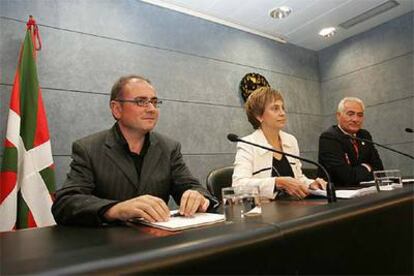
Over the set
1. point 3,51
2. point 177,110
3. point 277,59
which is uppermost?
point 277,59

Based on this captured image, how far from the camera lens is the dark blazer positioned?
4.51 feet

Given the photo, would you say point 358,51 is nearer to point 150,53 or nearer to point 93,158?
point 150,53

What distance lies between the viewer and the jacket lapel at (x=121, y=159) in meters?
1.44

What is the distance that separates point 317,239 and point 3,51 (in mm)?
2625

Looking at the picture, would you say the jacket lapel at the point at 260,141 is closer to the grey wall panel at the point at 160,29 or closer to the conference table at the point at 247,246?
the conference table at the point at 247,246

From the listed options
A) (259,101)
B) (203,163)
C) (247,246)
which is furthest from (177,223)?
(203,163)

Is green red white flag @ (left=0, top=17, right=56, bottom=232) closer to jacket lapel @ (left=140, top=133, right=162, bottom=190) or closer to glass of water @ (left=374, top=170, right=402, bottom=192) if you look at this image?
jacket lapel @ (left=140, top=133, right=162, bottom=190)

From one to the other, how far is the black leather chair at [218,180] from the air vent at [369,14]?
298 cm

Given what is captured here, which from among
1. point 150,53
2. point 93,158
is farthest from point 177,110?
point 93,158

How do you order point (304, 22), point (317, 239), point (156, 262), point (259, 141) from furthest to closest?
1. point (304, 22)
2. point (259, 141)
3. point (317, 239)
4. point (156, 262)

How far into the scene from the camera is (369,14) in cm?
384

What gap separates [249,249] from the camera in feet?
1.87

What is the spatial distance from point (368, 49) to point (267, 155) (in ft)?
10.2

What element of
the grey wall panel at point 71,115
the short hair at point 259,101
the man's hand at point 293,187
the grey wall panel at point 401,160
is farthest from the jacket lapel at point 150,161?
the grey wall panel at point 401,160
